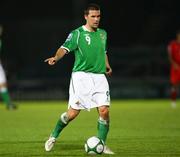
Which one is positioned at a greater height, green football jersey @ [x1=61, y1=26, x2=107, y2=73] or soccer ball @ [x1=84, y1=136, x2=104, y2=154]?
green football jersey @ [x1=61, y1=26, x2=107, y2=73]

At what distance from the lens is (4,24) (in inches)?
1128

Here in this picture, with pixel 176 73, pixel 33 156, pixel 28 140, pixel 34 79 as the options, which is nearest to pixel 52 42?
pixel 34 79

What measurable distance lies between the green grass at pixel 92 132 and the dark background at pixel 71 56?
18.4 ft

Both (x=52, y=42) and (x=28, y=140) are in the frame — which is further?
(x=52, y=42)

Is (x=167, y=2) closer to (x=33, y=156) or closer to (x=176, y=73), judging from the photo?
(x=176, y=73)

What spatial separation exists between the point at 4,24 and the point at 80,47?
18735 millimetres

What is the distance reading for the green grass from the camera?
1041cm

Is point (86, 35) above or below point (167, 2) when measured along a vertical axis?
above

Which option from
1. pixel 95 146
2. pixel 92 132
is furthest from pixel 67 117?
pixel 92 132

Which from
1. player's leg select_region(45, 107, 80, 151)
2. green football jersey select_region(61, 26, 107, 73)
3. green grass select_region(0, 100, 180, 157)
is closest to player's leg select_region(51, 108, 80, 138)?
player's leg select_region(45, 107, 80, 151)

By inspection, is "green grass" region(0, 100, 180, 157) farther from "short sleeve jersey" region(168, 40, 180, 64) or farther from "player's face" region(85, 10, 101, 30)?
"short sleeve jersey" region(168, 40, 180, 64)

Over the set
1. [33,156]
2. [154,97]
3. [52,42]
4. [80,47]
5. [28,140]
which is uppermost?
[80,47]

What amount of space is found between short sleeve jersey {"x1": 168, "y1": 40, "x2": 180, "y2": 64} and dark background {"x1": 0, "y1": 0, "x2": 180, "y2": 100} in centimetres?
412

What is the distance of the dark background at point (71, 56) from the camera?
26.3 m
